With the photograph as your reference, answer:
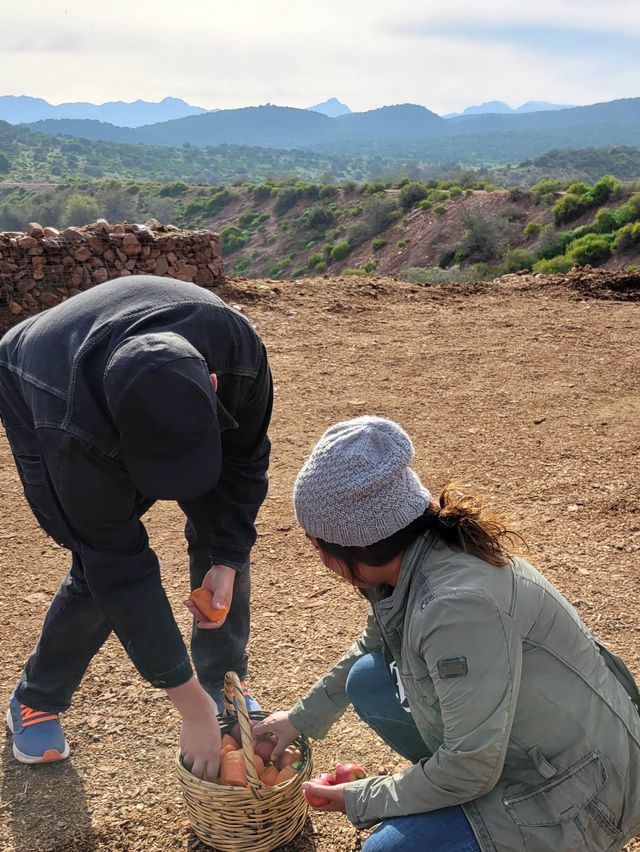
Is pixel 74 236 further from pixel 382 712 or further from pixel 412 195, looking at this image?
pixel 412 195

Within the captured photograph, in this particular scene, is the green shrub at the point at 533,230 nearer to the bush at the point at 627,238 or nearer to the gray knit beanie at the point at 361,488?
the bush at the point at 627,238

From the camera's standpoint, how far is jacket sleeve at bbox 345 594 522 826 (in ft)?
4.55

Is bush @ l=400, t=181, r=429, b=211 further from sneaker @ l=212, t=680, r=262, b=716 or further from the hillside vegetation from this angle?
sneaker @ l=212, t=680, r=262, b=716

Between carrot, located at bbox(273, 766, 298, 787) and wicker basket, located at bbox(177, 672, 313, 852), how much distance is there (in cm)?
4

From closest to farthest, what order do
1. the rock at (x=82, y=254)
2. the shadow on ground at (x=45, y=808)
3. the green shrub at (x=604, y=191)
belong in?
the shadow on ground at (x=45, y=808)
the rock at (x=82, y=254)
the green shrub at (x=604, y=191)

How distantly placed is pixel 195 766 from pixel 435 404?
356 cm

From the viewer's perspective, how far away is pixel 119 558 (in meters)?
1.56

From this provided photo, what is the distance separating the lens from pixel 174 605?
3055 millimetres

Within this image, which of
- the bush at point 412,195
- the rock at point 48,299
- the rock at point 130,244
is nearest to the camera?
the rock at point 48,299

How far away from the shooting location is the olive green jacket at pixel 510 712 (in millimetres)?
1398

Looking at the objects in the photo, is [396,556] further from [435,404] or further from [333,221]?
[333,221]

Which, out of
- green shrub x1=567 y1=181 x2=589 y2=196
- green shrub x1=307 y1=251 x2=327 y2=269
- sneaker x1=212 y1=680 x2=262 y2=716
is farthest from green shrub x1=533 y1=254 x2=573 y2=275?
green shrub x1=307 y1=251 x2=327 y2=269

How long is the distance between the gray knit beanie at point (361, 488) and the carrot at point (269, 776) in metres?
0.73

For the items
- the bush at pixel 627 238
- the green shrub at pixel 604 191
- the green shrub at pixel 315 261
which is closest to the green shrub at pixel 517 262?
the bush at pixel 627 238
